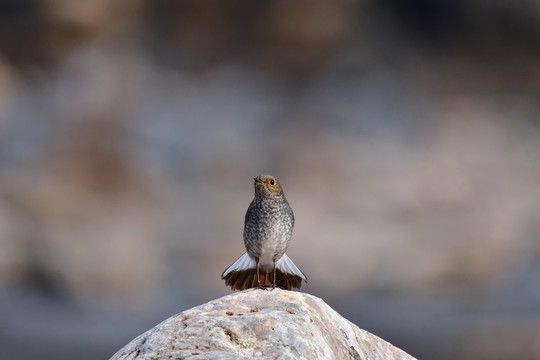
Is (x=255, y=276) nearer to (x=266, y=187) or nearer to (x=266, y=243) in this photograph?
(x=266, y=243)

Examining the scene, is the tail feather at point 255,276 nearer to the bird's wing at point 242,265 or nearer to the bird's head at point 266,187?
the bird's wing at point 242,265

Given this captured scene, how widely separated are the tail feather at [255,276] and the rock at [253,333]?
34.6 inches

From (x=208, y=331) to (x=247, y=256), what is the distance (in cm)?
147

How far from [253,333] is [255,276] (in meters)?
1.31

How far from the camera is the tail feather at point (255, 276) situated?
386 centimetres

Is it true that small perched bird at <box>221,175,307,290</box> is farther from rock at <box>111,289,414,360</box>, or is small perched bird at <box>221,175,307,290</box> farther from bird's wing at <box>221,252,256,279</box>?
rock at <box>111,289,414,360</box>

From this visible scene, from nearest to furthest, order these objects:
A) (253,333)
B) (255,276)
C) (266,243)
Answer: (253,333), (266,243), (255,276)

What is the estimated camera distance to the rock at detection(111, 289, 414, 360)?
8.02 feet

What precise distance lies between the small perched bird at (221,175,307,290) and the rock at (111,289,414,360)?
0.77 m

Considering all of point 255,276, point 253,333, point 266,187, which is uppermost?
point 266,187

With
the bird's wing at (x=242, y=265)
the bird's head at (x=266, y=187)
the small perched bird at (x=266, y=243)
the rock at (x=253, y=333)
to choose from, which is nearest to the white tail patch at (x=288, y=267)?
the small perched bird at (x=266, y=243)

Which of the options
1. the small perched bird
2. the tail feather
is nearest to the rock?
the small perched bird

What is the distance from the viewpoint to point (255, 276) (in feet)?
12.7

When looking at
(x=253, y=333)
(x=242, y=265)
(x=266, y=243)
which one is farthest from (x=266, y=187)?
(x=253, y=333)
